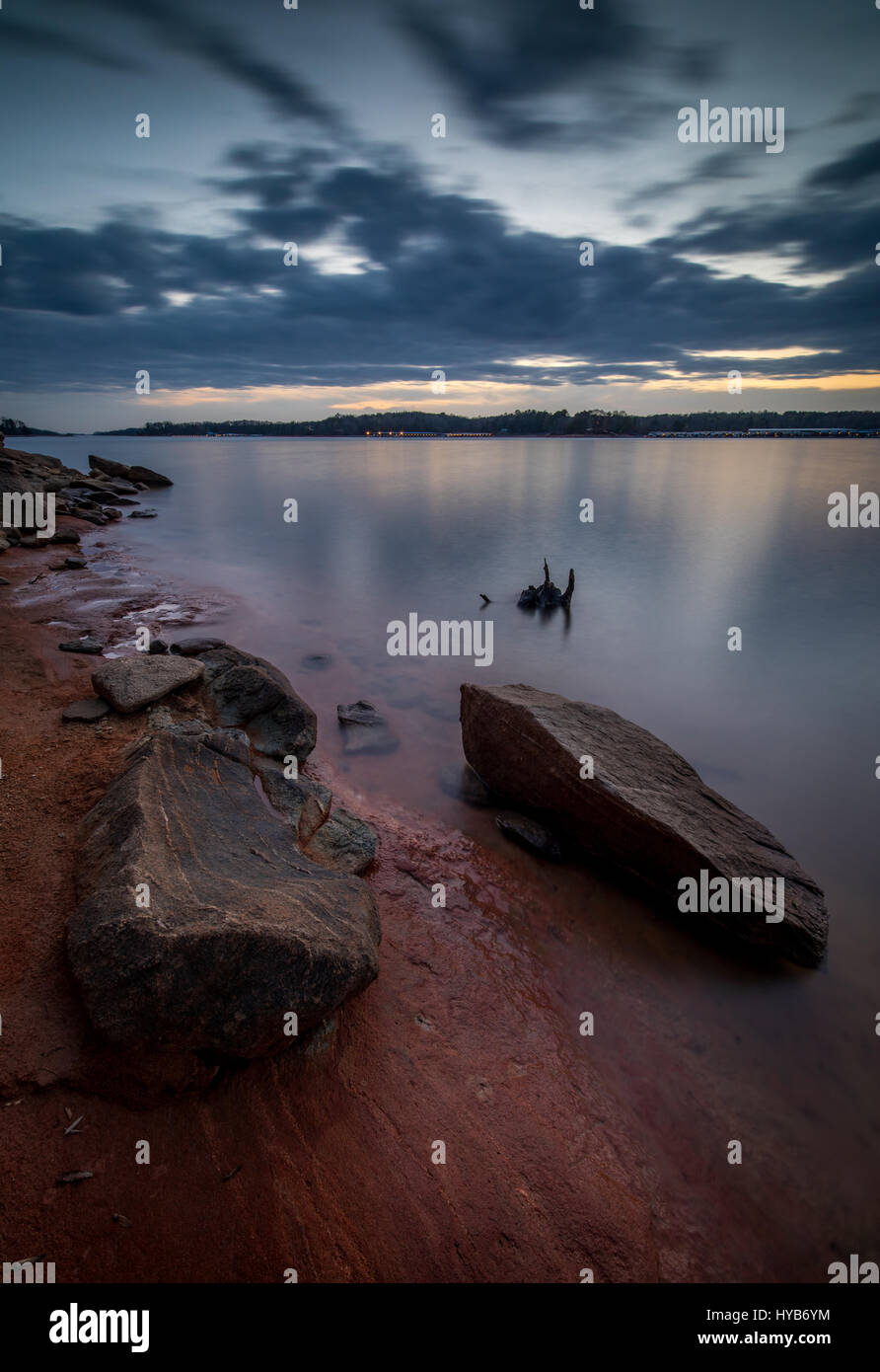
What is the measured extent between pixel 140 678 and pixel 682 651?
12291 millimetres

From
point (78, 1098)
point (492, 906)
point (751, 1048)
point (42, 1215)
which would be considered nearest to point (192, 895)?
point (78, 1098)

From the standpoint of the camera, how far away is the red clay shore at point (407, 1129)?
277cm

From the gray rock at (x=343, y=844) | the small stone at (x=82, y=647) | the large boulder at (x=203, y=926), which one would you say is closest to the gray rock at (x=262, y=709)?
the gray rock at (x=343, y=844)

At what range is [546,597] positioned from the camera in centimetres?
1769

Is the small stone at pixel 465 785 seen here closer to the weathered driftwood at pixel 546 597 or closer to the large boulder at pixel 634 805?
the large boulder at pixel 634 805

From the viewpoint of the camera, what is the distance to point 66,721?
6562 millimetres

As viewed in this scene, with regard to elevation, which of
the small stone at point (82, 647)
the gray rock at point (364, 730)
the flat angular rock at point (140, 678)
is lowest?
the gray rock at point (364, 730)

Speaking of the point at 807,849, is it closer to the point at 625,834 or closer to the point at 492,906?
the point at 625,834

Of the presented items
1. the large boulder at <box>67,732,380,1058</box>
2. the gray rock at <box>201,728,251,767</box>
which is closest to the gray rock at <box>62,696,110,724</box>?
the gray rock at <box>201,728,251,767</box>

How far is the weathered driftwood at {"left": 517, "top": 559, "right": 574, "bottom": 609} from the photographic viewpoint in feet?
57.7

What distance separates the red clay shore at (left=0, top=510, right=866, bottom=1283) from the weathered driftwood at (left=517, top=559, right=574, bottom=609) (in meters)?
13.1

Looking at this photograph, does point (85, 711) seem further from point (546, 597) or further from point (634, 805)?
point (546, 597)

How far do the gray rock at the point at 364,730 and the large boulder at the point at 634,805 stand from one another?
5.76 ft

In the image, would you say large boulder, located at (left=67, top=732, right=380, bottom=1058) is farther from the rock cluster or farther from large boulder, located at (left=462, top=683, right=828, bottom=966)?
large boulder, located at (left=462, top=683, right=828, bottom=966)
